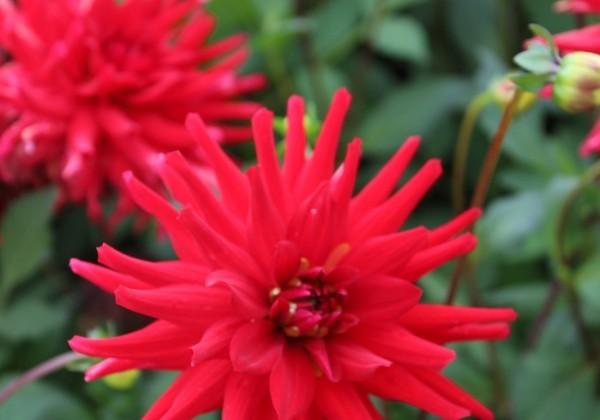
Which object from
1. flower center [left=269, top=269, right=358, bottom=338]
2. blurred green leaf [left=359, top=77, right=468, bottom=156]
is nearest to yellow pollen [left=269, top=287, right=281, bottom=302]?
flower center [left=269, top=269, right=358, bottom=338]

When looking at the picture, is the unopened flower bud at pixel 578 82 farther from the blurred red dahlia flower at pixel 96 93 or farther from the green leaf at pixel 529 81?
the blurred red dahlia flower at pixel 96 93

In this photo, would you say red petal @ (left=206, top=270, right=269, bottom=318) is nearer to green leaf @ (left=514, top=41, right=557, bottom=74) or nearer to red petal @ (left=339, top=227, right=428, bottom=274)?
red petal @ (left=339, top=227, right=428, bottom=274)

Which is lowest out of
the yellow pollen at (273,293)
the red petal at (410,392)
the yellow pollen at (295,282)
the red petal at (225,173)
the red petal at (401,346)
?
the red petal at (410,392)

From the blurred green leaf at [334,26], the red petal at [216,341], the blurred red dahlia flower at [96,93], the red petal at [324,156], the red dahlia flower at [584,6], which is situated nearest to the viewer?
the red petal at [216,341]

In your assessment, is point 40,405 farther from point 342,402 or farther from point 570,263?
point 570,263

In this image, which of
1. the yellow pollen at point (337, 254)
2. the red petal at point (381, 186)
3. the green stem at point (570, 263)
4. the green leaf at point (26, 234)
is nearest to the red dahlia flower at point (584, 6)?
the green stem at point (570, 263)

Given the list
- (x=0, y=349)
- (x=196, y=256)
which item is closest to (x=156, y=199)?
(x=196, y=256)
